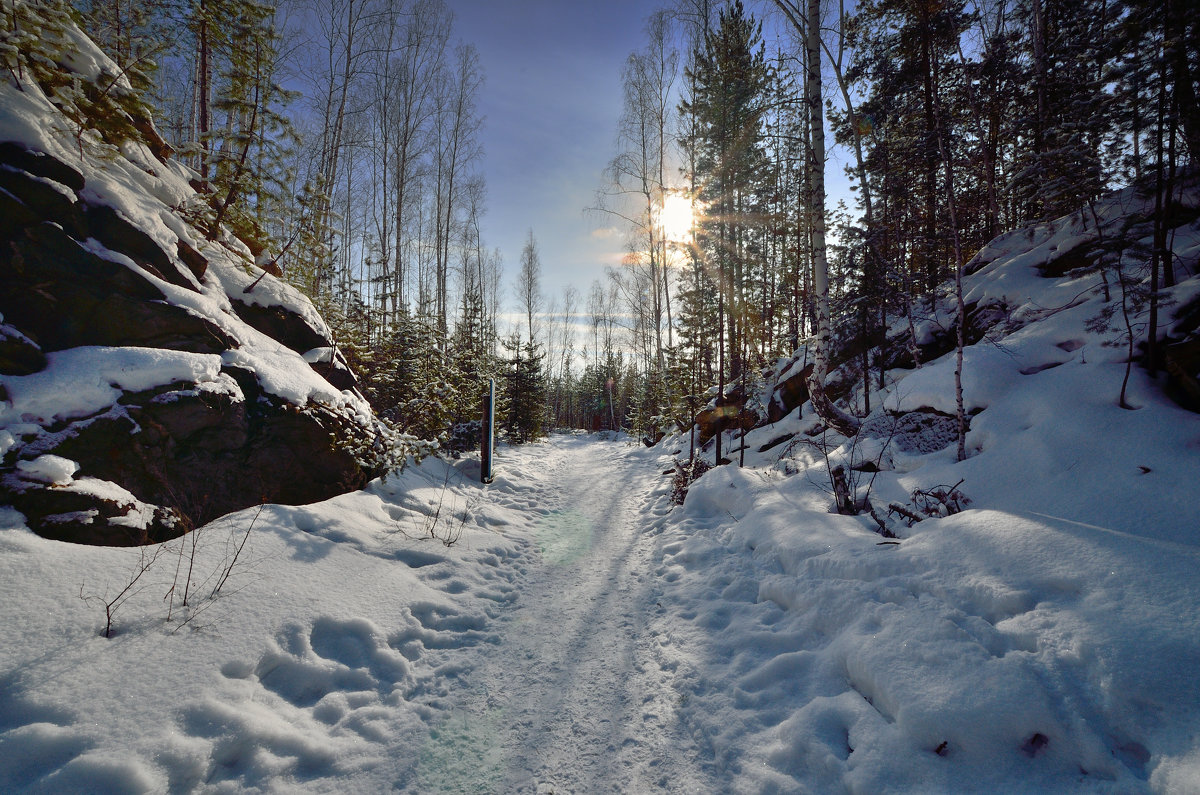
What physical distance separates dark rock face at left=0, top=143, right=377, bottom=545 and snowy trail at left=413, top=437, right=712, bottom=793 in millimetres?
2858

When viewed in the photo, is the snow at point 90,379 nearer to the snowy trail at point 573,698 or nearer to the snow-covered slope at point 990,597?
the snowy trail at point 573,698

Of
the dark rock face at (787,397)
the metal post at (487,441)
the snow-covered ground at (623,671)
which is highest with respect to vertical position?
the dark rock face at (787,397)

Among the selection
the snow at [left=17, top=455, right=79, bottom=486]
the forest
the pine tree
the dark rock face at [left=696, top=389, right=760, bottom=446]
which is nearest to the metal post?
the forest

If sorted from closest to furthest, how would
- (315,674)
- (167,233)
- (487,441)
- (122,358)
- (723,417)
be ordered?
(315,674) < (122,358) < (167,233) < (487,441) < (723,417)

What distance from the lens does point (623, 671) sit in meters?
3.17

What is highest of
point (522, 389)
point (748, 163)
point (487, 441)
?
point (748, 163)

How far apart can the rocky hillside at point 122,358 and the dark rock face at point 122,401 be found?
0.01m

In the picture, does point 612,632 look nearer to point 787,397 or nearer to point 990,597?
point 990,597

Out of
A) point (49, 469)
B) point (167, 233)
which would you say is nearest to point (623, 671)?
point (49, 469)

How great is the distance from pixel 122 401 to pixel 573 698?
14.5 ft

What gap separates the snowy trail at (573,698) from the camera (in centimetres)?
228

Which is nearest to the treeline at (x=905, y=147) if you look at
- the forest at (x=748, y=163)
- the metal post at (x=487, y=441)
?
the forest at (x=748, y=163)

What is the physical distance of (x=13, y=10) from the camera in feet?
11.6

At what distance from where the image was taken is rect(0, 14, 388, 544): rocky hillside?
3.15 metres
